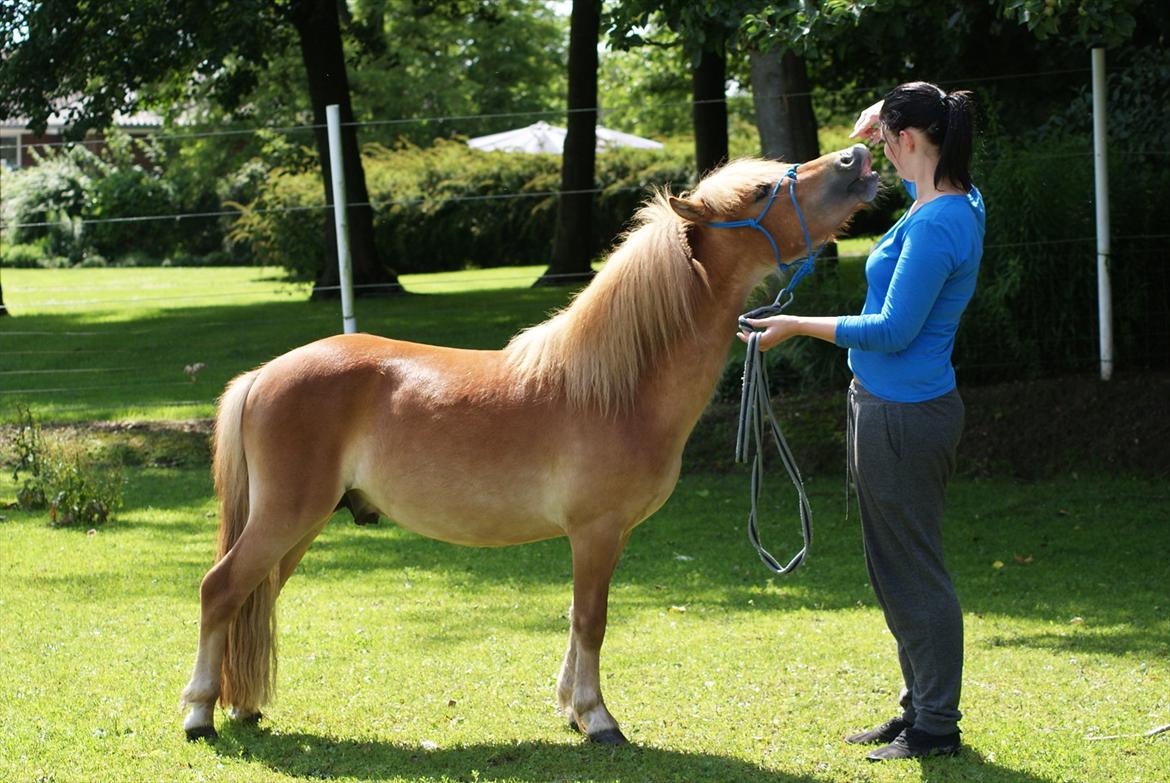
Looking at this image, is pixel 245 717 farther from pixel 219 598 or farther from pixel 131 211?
pixel 131 211

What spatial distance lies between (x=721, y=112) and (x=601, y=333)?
12823mm

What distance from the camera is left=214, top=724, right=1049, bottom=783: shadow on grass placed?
4004 mm

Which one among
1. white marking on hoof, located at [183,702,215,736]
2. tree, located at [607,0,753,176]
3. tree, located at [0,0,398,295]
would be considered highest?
tree, located at [0,0,398,295]

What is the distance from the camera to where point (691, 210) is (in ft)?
13.5

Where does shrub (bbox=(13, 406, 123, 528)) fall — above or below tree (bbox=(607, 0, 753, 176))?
below

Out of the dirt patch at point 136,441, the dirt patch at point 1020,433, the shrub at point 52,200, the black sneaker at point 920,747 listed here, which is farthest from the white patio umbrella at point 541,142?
the black sneaker at point 920,747

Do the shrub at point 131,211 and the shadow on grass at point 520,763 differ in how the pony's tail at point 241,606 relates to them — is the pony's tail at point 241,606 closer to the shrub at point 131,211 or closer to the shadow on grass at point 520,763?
the shadow on grass at point 520,763

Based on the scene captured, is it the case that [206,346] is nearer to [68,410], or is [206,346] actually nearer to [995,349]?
[68,410]

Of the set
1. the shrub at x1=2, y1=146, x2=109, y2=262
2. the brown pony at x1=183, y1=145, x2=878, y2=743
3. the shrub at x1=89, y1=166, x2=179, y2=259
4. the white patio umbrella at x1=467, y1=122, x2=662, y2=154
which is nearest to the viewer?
the brown pony at x1=183, y1=145, x2=878, y2=743

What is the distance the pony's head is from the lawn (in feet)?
6.00

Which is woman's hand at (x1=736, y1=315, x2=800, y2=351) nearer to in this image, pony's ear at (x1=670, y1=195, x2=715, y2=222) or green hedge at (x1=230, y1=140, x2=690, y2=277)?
pony's ear at (x1=670, y1=195, x2=715, y2=222)

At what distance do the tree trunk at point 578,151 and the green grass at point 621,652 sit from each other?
1054 cm

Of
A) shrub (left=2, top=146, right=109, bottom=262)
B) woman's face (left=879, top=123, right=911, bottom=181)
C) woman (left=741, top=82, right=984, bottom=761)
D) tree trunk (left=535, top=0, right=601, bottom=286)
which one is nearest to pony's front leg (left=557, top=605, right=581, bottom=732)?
woman (left=741, top=82, right=984, bottom=761)

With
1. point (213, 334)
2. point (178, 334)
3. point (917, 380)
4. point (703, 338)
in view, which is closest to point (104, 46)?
point (213, 334)
